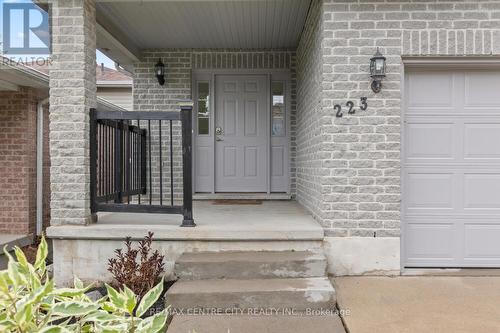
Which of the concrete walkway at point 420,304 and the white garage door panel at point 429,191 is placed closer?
the concrete walkway at point 420,304

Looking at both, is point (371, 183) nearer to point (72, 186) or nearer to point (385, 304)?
point (385, 304)

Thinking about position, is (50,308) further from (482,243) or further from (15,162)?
(15,162)

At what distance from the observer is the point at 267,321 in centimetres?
273

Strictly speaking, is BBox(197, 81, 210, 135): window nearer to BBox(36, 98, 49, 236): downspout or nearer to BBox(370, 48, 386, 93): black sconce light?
BBox(36, 98, 49, 236): downspout

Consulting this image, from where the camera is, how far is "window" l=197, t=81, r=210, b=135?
20.5ft

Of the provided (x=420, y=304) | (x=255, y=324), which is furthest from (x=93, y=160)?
(x=420, y=304)

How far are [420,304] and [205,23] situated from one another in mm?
3978

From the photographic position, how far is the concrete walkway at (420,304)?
2.62 meters

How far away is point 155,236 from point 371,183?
2054 millimetres

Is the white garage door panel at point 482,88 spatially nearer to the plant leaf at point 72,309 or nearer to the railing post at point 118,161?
the railing post at point 118,161

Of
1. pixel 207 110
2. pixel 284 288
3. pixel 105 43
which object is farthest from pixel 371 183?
pixel 105 43

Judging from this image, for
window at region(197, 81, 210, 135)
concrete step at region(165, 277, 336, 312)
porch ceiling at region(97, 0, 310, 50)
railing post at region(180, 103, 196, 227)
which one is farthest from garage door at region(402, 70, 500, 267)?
window at region(197, 81, 210, 135)

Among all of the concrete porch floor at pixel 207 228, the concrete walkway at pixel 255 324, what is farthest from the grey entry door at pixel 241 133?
the concrete walkway at pixel 255 324

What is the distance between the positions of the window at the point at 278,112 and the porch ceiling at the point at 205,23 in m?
0.69
